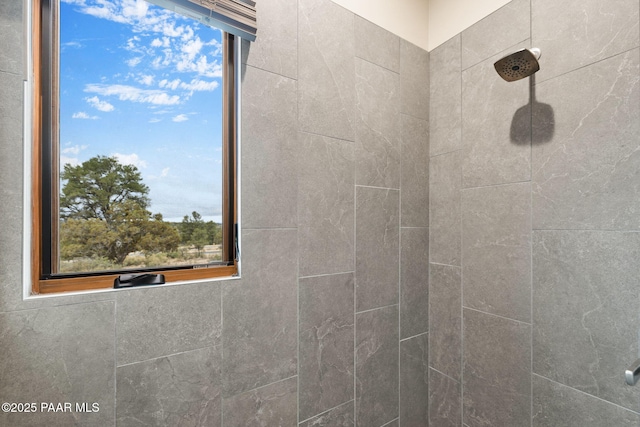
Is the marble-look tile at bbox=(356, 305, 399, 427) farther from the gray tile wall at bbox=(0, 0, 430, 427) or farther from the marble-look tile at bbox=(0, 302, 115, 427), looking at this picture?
the marble-look tile at bbox=(0, 302, 115, 427)

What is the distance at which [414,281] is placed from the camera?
4.99 feet

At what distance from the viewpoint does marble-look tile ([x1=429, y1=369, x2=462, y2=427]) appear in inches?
56.1

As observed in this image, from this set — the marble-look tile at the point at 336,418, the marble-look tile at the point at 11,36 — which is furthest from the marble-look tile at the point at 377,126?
the marble-look tile at the point at 11,36

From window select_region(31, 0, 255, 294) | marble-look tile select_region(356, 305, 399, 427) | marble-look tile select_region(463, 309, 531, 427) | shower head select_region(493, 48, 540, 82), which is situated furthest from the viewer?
marble-look tile select_region(356, 305, 399, 427)

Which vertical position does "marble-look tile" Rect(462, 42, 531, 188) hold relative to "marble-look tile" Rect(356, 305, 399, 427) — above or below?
above

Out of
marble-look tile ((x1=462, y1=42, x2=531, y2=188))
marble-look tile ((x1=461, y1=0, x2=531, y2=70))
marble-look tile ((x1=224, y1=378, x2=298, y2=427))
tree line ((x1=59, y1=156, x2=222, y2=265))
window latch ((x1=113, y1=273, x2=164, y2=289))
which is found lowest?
marble-look tile ((x1=224, y1=378, x2=298, y2=427))

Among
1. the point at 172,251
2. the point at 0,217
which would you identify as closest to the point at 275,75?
the point at 172,251

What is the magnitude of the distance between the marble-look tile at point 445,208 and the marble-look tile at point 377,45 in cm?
53

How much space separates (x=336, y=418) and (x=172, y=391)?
2.28 ft

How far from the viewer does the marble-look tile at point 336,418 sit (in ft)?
3.94

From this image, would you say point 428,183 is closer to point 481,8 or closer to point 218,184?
point 481,8

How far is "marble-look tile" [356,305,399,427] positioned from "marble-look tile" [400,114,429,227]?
1.53ft

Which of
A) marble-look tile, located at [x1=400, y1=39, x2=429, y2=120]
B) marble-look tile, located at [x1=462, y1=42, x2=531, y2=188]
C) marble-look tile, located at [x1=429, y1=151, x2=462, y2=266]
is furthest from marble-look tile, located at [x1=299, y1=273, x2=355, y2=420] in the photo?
marble-look tile, located at [x1=400, y1=39, x2=429, y2=120]

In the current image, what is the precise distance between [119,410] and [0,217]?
2.01 feet
